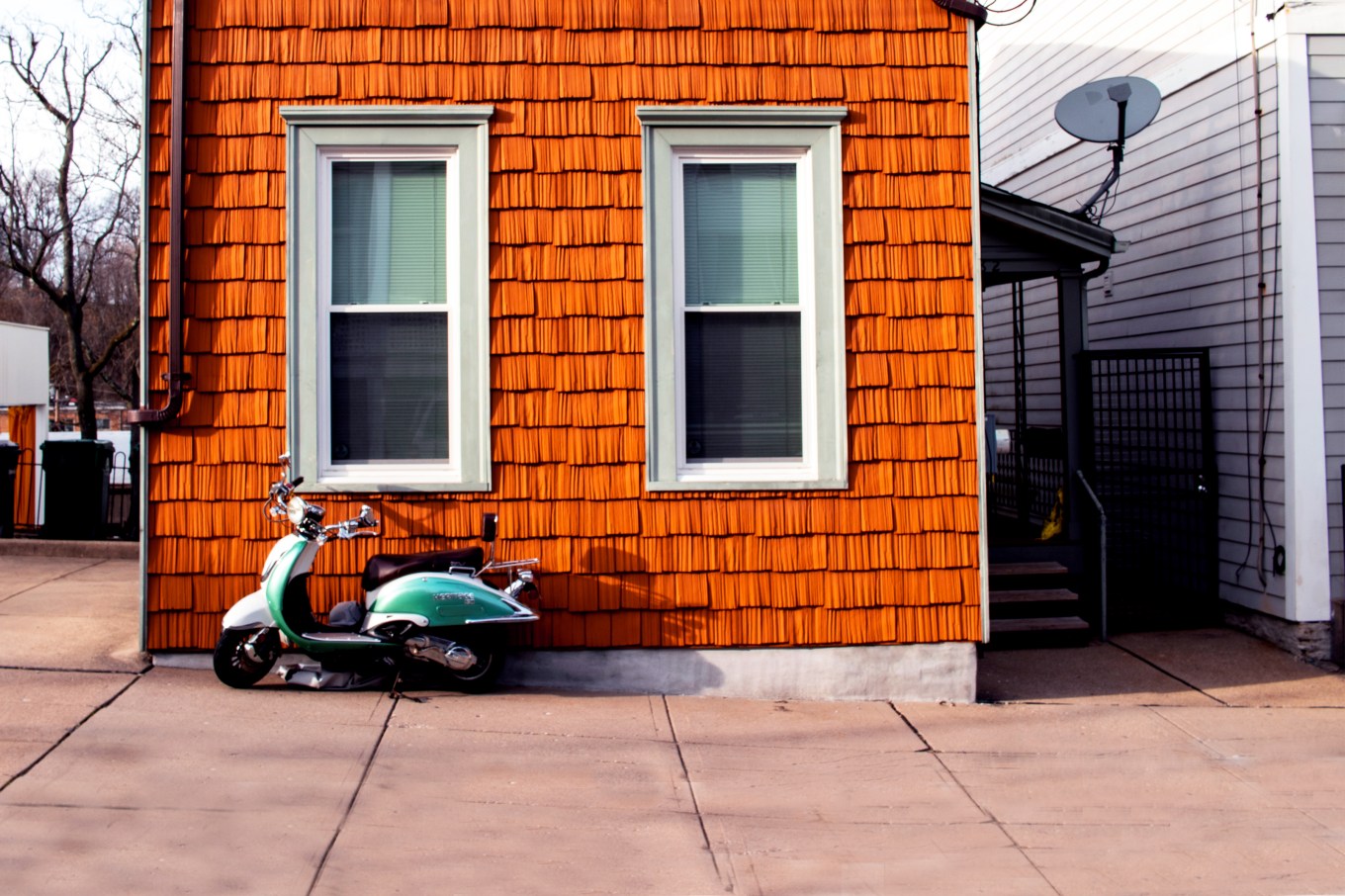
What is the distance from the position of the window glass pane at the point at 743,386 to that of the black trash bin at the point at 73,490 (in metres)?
6.78

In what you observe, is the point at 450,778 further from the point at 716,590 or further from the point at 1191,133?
the point at 1191,133

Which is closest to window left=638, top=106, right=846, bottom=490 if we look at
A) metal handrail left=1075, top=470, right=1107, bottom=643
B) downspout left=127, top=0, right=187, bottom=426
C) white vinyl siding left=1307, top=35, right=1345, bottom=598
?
downspout left=127, top=0, right=187, bottom=426

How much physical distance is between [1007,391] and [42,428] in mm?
11908

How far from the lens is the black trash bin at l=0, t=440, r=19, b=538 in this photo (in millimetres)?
11250

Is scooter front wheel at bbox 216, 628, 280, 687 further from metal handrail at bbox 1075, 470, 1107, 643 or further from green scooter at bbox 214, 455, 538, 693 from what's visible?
metal handrail at bbox 1075, 470, 1107, 643

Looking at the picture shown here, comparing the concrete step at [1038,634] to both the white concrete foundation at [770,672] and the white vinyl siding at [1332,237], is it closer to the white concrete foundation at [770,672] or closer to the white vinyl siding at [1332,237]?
the white concrete foundation at [770,672]

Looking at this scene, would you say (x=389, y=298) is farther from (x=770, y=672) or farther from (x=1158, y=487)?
(x=1158, y=487)

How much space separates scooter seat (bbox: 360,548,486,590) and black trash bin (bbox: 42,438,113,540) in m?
6.02

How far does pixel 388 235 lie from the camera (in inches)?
271

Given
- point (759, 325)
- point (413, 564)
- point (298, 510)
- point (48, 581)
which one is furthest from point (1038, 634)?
point (48, 581)

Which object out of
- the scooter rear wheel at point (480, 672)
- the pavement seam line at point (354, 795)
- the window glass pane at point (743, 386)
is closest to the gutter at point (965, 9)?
the window glass pane at point (743, 386)

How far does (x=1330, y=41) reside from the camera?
8250 mm

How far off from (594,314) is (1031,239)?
356 cm

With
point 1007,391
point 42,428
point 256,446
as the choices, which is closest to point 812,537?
point 256,446
